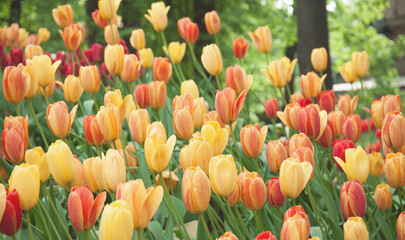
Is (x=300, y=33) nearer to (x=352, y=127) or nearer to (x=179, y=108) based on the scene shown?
(x=352, y=127)

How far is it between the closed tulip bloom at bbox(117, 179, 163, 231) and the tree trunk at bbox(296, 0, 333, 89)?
11.3 feet

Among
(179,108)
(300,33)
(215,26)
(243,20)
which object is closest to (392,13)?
(243,20)

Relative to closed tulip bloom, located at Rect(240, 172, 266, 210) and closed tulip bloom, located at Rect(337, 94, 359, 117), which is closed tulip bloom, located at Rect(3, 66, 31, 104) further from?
closed tulip bloom, located at Rect(337, 94, 359, 117)

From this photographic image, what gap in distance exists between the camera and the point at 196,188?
3.49 ft

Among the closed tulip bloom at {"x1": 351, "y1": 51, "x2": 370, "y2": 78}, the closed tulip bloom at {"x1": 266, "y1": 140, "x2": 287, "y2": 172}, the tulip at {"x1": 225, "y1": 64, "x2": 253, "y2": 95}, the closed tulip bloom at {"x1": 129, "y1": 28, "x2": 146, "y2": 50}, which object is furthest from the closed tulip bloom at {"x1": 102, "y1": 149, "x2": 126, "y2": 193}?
the closed tulip bloom at {"x1": 129, "y1": 28, "x2": 146, "y2": 50}

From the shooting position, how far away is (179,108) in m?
1.51

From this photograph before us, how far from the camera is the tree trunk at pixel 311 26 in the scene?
427 cm

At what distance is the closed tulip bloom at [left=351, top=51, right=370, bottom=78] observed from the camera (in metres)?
2.18

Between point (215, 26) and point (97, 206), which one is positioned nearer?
point (97, 206)

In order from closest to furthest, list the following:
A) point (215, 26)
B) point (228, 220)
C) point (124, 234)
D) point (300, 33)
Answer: point (124, 234), point (228, 220), point (215, 26), point (300, 33)

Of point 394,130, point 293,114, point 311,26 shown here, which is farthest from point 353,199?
point 311,26

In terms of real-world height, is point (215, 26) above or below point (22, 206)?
above

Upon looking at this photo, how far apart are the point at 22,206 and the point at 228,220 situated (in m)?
0.63

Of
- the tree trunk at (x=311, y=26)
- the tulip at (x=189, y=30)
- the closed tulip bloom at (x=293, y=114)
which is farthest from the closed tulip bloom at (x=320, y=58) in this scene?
the tree trunk at (x=311, y=26)
